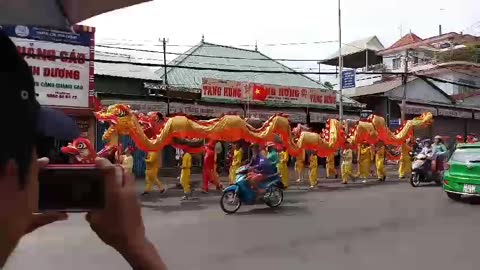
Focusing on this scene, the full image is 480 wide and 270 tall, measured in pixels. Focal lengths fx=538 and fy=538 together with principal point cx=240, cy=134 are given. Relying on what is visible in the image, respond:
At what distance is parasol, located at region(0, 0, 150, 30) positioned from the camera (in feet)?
4.74

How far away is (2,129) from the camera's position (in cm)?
73

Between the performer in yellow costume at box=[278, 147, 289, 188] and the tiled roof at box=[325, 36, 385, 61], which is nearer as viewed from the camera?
the performer in yellow costume at box=[278, 147, 289, 188]

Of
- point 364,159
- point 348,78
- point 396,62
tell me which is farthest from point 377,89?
point 364,159

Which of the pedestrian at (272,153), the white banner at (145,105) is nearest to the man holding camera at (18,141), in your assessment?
the pedestrian at (272,153)

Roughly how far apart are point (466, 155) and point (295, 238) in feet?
21.2

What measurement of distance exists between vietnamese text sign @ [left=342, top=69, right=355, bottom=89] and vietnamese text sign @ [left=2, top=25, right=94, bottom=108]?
363 inches

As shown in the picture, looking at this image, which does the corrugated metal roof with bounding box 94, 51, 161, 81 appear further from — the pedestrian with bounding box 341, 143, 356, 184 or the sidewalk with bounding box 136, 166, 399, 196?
the pedestrian with bounding box 341, 143, 356, 184

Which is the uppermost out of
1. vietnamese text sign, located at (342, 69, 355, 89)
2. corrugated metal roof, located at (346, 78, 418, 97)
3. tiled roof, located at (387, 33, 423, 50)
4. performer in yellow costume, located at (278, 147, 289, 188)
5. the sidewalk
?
tiled roof, located at (387, 33, 423, 50)

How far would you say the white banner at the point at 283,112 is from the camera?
21203 mm

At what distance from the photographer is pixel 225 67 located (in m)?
23.3

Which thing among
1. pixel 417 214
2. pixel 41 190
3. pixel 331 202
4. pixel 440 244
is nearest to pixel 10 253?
pixel 41 190

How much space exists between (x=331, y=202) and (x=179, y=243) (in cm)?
566

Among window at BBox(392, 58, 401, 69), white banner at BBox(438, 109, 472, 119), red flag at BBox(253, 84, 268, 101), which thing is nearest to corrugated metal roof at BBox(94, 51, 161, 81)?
red flag at BBox(253, 84, 268, 101)

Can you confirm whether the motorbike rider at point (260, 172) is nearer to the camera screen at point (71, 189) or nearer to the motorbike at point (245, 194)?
the motorbike at point (245, 194)
